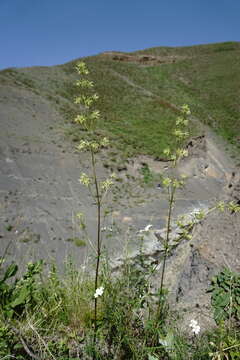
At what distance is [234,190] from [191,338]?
13.5ft

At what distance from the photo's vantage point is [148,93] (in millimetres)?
28359

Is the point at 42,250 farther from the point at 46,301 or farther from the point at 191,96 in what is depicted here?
the point at 191,96

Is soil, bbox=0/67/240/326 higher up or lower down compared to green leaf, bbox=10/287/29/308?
lower down

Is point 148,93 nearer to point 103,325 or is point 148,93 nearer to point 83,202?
point 83,202

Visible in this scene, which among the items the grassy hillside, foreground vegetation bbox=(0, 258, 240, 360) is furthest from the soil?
the grassy hillside

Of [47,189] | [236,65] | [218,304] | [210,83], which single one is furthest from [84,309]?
[236,65]

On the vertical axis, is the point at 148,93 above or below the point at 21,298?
above

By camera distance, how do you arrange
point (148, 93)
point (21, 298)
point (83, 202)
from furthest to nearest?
point (148, 93)
point (83, 202)
point (21, 298)

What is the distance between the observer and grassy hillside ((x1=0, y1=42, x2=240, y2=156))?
19.2 meters

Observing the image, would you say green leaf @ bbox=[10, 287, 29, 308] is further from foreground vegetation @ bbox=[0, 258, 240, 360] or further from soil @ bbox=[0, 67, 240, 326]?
soil @ bbox=[0, 67, 240, 326]

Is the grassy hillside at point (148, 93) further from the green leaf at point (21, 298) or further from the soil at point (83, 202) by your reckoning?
the green leaf at point (21, 298)

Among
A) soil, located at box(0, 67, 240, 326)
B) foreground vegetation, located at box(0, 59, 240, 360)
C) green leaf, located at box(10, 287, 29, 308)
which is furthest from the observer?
soil, located at box(0, 67, 240, 326)

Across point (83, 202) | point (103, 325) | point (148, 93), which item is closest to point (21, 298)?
point (103, 325)

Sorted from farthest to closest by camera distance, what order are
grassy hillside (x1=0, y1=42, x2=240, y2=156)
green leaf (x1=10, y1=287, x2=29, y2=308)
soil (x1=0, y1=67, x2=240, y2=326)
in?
grassy hillside (x1=0, y1=42, x2=240, y2=156) < soil (x1=0, y1=67, x2=240, y2=326) < green leaf (x1=10, y1=287, x2=29, y2=308)
